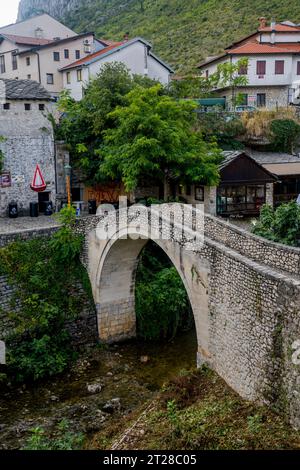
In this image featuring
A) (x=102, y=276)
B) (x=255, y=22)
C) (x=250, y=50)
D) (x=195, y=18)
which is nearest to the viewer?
(x=102, y=276)

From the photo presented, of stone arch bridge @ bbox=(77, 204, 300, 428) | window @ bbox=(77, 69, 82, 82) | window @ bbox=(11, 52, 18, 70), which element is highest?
window @ bbox=(11, 52, 18, 70)

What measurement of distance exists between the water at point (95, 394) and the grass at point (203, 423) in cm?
172

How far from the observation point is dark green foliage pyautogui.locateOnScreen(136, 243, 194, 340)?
1789cm

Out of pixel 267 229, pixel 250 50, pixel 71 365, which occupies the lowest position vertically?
pixel 71 365

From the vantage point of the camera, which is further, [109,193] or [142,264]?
[109,193]

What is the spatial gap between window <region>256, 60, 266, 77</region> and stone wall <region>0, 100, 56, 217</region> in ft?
54.0

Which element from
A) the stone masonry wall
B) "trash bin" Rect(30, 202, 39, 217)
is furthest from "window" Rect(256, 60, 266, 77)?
the stone masonry wall

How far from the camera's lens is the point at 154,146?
19.9m

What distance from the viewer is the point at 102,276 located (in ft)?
A: 58.1

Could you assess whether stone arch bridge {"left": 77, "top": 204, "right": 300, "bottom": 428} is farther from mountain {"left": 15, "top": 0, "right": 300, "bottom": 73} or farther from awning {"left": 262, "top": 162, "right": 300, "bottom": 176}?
mountain {"left": 15, "top": 0, "right": 300, "bottom": 73}

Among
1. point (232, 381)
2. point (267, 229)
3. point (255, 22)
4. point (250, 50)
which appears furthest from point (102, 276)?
point (255, 22)

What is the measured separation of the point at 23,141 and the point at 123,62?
10391 millimetres
